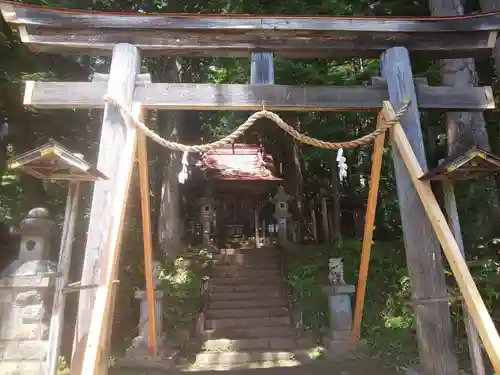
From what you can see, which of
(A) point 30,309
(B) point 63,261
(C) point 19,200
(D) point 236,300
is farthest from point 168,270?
(B) point 63,261

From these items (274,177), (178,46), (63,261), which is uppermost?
(274,177)

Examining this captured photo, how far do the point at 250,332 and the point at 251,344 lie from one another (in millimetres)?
439

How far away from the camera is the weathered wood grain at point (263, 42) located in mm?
4504

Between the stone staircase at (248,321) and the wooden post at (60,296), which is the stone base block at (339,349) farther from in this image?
the wooden post at (60,296)

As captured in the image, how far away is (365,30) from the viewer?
4.61 meters

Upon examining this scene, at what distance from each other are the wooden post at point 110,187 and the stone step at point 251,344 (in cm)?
481

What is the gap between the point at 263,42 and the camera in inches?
186

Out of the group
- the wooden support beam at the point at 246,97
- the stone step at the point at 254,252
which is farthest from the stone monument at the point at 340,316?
the wooden support beam at the point at 246,97

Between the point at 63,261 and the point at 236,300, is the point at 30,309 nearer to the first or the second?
the point at 63,261

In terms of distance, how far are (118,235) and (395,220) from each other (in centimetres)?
1080

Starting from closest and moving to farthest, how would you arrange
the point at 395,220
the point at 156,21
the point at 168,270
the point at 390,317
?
1. the point at 156,21
2. the point at 390,317
3. the point at 168,270
4. the point at 395,220

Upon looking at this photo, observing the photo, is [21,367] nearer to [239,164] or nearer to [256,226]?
[256,226]

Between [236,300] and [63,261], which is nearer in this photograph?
[63,261]

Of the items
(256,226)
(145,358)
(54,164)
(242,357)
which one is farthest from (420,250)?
(256,226)
